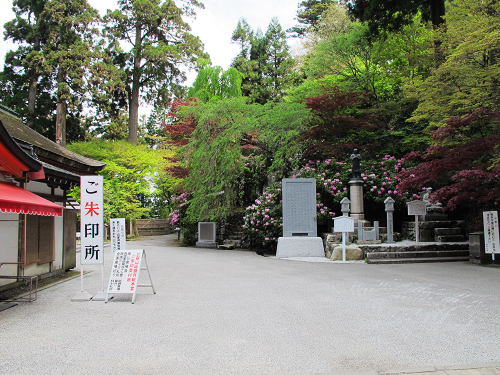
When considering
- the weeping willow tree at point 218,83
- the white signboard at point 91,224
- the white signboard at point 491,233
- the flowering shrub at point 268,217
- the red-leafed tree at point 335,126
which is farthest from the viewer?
the weeping willow tree at point 218,83

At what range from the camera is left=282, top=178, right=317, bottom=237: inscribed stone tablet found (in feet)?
39.5

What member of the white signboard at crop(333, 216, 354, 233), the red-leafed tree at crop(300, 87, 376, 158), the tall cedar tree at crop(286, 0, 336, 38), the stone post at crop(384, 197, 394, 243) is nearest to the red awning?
the white signboard at crop(333, 216, 354, 233)

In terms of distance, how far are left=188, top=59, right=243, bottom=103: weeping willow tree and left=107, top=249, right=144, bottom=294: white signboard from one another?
15.3m

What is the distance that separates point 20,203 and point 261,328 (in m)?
3.89

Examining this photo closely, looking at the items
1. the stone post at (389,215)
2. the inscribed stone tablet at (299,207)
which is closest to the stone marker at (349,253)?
the stone post at (389,215)

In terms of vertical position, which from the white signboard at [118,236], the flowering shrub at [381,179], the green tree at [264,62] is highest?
the green tree at [264,62]

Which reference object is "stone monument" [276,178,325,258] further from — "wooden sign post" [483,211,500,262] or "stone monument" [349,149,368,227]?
"wooden sign post" [483,211,500,262]

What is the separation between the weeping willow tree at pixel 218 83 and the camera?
2014 cm

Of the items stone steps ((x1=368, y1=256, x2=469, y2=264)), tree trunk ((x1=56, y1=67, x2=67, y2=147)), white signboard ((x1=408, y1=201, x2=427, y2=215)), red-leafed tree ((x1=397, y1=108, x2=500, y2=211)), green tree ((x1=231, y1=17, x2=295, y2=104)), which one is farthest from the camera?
green tree ((x1=231, y1=17, x2=295, y2=104))

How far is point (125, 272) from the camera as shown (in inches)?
234

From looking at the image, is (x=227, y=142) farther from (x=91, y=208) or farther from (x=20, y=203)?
(x=20, y=203)

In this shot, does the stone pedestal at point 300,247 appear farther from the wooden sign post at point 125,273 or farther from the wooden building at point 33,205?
the wooden sign post at point 125,273

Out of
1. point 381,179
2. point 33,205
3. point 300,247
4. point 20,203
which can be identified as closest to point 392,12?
point 381,179

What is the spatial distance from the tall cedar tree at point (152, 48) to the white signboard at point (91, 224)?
748 inches
